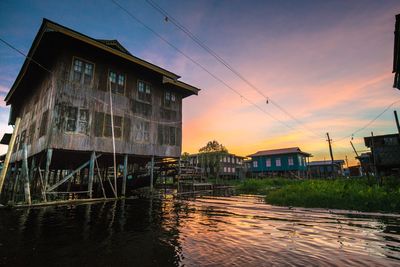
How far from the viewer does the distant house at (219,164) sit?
52.7m

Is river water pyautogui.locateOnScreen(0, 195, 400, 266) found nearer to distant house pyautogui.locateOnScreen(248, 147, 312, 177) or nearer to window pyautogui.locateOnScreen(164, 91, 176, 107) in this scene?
window pyautogui.locateOnScreen(164, 91, 176, 107)

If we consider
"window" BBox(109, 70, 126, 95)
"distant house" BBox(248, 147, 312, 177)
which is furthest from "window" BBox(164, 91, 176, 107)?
"distant house" BBox(248, 147, 312, 177)

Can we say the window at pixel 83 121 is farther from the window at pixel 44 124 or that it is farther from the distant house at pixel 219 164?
the distant house at pixel 219 164

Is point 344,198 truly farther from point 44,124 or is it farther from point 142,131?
point 44,124

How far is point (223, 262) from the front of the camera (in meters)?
4.08

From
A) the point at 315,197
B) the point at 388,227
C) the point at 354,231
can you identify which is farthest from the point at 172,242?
the point at 315,197

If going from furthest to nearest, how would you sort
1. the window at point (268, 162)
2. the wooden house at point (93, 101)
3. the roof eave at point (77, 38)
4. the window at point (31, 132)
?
the window at point (268, 162)
the window at point (31, 132)
the wooden house at point (93, 101)
the roof eave at point (77, 38)

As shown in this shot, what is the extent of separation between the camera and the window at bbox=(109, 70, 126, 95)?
1755cm

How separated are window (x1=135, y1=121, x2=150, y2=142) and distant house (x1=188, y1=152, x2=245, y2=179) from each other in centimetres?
3111

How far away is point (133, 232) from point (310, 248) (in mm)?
4512

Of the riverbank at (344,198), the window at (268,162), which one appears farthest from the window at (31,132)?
the window at (268,162)

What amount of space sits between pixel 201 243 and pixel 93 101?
46.7 ft

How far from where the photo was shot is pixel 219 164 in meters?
52.1

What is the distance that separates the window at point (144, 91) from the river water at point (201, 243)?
42.6 ft
